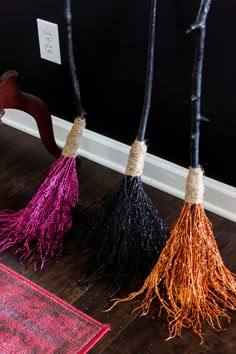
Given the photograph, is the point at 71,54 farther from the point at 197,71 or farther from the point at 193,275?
the point at 193,275

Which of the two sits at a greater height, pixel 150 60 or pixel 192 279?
pixel 150 60

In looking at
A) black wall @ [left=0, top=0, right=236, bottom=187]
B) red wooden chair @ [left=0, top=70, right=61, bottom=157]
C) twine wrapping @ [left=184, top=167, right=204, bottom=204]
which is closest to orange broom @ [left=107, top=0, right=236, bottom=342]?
twine wrapping @ [left=184, top=167, right=204, bottom=204]

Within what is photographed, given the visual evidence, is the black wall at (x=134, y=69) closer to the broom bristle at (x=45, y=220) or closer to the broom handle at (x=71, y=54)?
the broom handle at (x=71, y=54)

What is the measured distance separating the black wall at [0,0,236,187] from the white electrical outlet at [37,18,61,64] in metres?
0.02

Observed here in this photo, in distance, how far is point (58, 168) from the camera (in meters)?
1.65

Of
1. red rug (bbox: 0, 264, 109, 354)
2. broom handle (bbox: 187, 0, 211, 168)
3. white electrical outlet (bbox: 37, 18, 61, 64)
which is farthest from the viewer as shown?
white electrical outlet (bbox: 37, 18, 61, 64)

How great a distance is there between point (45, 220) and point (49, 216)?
2 cm

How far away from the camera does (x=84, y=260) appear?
1.55 metres

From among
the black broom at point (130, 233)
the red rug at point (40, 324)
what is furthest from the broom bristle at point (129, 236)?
the red rug at point (40, 324)

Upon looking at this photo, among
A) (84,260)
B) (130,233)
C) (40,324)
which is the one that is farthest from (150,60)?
(40,324)

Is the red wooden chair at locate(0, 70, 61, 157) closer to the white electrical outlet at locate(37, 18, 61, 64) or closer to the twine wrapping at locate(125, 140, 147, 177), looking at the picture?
the white electrical outlet at locate(37, 18, 61, 64)

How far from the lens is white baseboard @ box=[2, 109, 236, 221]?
1666 millimetres

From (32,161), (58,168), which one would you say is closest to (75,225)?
(58,168)

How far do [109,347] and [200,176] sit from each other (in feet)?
1.47
